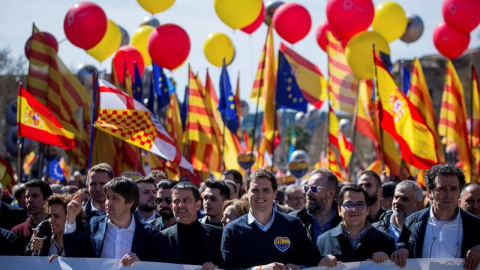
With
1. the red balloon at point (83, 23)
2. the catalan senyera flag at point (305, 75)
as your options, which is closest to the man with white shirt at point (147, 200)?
the red balloon at point (83, 23)

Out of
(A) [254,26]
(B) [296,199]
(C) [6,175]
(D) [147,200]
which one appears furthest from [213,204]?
(A) [254,26]

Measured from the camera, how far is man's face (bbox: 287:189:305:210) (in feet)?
35.7

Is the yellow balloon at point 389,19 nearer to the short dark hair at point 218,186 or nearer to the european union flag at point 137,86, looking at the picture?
the european union flag at point 137,86

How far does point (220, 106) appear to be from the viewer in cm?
1769

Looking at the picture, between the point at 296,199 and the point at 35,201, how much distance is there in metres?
3.89

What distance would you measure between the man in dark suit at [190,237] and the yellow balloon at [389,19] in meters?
12.5

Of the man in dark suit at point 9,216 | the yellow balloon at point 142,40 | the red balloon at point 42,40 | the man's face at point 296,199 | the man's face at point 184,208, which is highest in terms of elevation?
the yellow balloon at point 142,40

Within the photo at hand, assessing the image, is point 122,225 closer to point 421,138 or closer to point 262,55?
point 421,138

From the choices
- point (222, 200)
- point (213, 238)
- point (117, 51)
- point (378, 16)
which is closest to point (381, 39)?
point (378, 16)

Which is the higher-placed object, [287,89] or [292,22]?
[292,22]

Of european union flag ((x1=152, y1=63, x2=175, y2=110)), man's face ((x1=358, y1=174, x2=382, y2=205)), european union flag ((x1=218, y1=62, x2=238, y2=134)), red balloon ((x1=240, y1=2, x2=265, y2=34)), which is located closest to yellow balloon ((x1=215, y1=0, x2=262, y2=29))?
red balloon ((x1=240, y1=2, x2=265, y2=34))

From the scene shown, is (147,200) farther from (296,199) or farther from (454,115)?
(454,115)

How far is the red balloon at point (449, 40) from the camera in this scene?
57.8 feet

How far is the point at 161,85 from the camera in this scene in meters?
19.8
